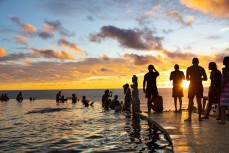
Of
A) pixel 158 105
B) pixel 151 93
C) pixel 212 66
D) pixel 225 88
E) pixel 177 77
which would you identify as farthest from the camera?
pixel 158 105

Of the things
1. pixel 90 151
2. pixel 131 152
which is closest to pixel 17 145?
pixel 90 151

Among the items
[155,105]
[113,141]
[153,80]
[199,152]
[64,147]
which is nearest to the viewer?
[199,152]

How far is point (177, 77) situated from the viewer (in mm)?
16656

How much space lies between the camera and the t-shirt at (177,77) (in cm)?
1666

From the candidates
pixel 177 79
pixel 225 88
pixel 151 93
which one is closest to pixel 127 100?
pixel 151 93

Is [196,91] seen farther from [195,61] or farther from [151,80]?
[151,80]

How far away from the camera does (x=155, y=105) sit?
61.9 feet

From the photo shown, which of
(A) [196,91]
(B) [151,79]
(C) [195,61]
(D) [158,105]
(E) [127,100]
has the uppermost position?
(C) [195,61]

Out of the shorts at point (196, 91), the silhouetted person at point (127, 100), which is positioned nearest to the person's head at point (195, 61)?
the shorts at point (196, 91)

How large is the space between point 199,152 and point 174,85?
9809 millimetres

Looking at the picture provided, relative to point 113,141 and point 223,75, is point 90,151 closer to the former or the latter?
point 113,141

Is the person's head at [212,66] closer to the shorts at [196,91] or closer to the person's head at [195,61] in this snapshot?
the person's head at [195,61]

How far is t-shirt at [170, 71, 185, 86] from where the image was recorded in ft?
54.6

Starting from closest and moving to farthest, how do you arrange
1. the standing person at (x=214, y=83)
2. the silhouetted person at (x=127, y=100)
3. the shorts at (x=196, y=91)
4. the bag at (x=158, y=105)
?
the shorts at (x=196, y=91)
the standing person at (x=214, y=83)
the bag at (x=158, y=105)
the silhouetted person at (x=127, y=100)
